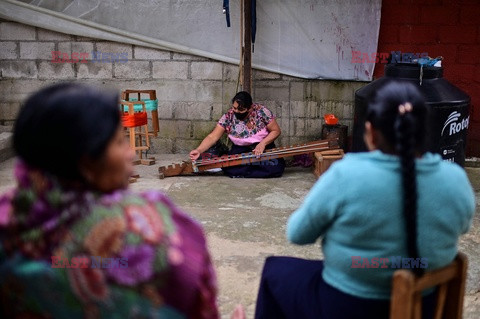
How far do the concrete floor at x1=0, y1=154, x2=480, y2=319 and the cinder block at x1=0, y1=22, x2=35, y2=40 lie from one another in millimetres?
1613

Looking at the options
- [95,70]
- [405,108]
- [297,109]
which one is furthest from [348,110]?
[405,108]

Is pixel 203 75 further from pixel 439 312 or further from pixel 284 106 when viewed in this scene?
pixel 439 312

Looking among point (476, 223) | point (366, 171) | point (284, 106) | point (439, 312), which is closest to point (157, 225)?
point (366, 171)

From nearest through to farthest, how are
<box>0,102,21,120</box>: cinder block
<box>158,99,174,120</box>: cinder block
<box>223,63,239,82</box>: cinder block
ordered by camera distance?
<box>223,63,239,82</box>: cinder block < <box>158,99,174,120</box>: cinder block < <box>0,102,21,120</box>: cinder block

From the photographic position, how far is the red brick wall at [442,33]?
5953mm

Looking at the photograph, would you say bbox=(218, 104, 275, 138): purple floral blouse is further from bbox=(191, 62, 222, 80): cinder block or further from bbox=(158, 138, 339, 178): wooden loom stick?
bbox=(191, 62, 222, 80): cinder block

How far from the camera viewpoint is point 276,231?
4.07 metres

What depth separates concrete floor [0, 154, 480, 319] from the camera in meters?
3.17

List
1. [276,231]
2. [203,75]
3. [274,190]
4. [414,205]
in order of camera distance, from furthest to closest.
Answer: [203,75], [274,190], [276,231], [414,205]

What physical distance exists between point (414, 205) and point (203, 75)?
17.0ft

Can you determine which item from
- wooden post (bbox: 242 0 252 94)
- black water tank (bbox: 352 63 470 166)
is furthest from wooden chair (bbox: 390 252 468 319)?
wooden post (bbox: 242 0 252 94)

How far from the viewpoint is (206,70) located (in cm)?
646

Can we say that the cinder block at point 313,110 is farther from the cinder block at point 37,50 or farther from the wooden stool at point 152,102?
the cinder block at point 37,50

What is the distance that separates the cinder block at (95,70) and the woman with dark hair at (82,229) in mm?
5564
